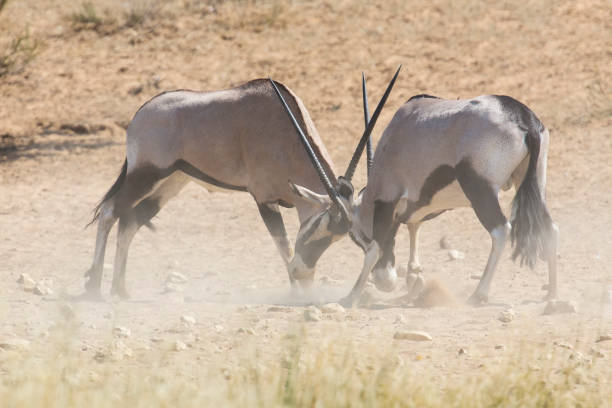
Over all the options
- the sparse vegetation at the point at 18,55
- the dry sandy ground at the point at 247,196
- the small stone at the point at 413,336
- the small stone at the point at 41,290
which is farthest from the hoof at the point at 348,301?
the sparse vegetation at the point at 18,55

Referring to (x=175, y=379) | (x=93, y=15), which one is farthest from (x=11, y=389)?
(x=93, y=15)

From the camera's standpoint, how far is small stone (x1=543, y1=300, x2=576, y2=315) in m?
5.96

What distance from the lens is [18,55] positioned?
16.2 metres

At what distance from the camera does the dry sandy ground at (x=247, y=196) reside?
18.6 ft

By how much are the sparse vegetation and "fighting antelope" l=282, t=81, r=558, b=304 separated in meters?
9.82

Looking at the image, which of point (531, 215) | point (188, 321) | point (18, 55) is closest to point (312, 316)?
point (188, 321)

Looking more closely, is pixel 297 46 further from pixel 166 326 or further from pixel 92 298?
pixel 166 326

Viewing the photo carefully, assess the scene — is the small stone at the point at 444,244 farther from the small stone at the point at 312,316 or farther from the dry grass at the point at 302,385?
the dry grass at the point at 302,385

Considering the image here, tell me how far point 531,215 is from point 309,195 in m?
1.57

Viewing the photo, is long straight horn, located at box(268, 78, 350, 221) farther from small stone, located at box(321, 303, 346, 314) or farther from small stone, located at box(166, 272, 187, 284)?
small stone, located at box(166, 272, 187, 284)

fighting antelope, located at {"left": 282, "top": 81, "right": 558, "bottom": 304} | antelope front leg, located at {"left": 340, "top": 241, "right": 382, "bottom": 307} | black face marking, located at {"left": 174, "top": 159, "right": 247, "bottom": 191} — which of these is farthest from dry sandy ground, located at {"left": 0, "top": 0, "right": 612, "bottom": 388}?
black face marking, located at {"left": 174, "top": 159, "right": 247, "bottom": 191}

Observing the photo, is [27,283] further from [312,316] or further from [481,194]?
[481,194]

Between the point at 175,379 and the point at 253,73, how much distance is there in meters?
11.7

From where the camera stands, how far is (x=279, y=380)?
379 centimetres
